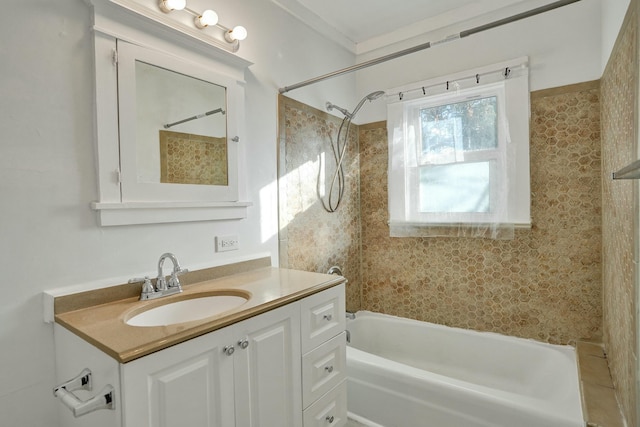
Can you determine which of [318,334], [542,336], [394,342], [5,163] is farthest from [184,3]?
[542,336]

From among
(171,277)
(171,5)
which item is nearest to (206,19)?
(171,5)

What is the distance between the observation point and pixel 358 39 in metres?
2.72

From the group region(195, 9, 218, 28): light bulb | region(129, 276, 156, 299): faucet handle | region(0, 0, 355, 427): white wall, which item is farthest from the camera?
region(195, 9, 218, 28): light bulb

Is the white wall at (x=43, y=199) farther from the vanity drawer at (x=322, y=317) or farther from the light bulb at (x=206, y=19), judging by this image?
the vanity drawer at (x=322, y=317)

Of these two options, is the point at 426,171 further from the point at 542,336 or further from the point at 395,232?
the point at 542,336

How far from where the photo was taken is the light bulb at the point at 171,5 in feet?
4.73

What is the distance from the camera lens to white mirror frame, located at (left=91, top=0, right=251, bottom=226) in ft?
4.18

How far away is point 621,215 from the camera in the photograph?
4.66 feet

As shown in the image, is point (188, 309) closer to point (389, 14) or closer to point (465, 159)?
point (465, 159)

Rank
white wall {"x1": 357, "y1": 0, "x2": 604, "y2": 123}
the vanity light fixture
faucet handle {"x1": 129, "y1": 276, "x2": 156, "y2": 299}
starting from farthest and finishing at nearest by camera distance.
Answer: white wall {"x1": 357, "y1": 0, "x2": 604, "y2": 123}
the vanity light fixture
faucet handle {"x1": 129, "y1": 276, "x2": 156, "y2": 299}

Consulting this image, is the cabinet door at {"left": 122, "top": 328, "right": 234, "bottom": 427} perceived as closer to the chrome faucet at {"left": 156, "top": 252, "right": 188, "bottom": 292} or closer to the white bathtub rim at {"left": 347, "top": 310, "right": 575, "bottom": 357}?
the chrome faucet at {"left": 156, "top": 252, "right": 188, "bottom": 292}

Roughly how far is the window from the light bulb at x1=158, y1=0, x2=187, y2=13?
168cm

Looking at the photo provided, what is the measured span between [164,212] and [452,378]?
1.90 metres

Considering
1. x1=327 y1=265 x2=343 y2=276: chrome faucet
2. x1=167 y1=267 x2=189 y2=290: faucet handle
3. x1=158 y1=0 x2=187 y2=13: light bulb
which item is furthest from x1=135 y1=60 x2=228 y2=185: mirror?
x1=327 y1=265 x2=343 y2=276: chrome faucet
